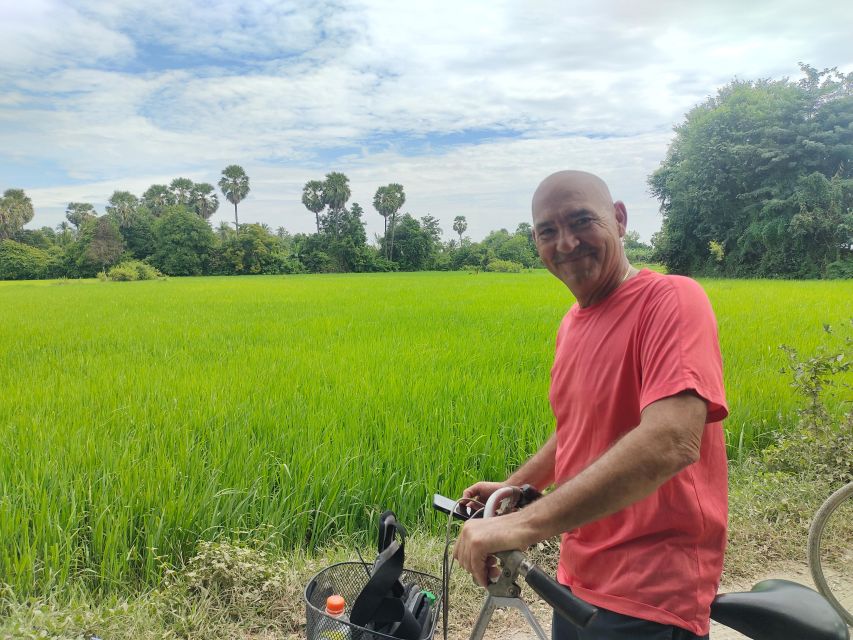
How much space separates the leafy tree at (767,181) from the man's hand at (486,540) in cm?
2783

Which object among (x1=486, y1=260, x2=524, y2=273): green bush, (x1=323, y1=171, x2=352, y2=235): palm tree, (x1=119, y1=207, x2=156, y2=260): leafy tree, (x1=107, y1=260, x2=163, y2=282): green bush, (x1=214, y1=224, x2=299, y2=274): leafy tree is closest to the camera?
(x1=107, y1=260, x2=163, y2=282): green bush

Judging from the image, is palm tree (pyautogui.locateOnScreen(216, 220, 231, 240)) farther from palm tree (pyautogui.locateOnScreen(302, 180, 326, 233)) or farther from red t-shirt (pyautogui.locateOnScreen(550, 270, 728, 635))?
red t-shirt (pyautogui.locateOnScreen(550, 270, 728, 635))

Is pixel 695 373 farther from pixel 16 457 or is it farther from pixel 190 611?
pixel 16 457

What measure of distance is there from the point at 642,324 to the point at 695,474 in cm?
29

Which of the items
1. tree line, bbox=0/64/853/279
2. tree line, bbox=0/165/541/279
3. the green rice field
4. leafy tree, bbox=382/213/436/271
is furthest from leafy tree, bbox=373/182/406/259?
the green rice field

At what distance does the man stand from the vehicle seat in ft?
0.43

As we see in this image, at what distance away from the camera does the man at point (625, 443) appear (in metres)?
0.89

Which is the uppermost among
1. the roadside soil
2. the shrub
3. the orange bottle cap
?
the orange bottle cap

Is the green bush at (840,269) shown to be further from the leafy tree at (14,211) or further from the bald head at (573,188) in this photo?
the leafy tree at (14,211)

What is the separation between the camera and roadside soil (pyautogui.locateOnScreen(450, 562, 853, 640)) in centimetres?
210

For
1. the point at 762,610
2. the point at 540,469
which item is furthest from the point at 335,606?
the point at 762,610

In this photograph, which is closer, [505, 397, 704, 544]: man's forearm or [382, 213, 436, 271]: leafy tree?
[505, 397, 704, 544]: man's forearm

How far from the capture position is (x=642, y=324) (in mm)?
1035

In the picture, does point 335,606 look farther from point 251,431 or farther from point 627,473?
point 251,431
